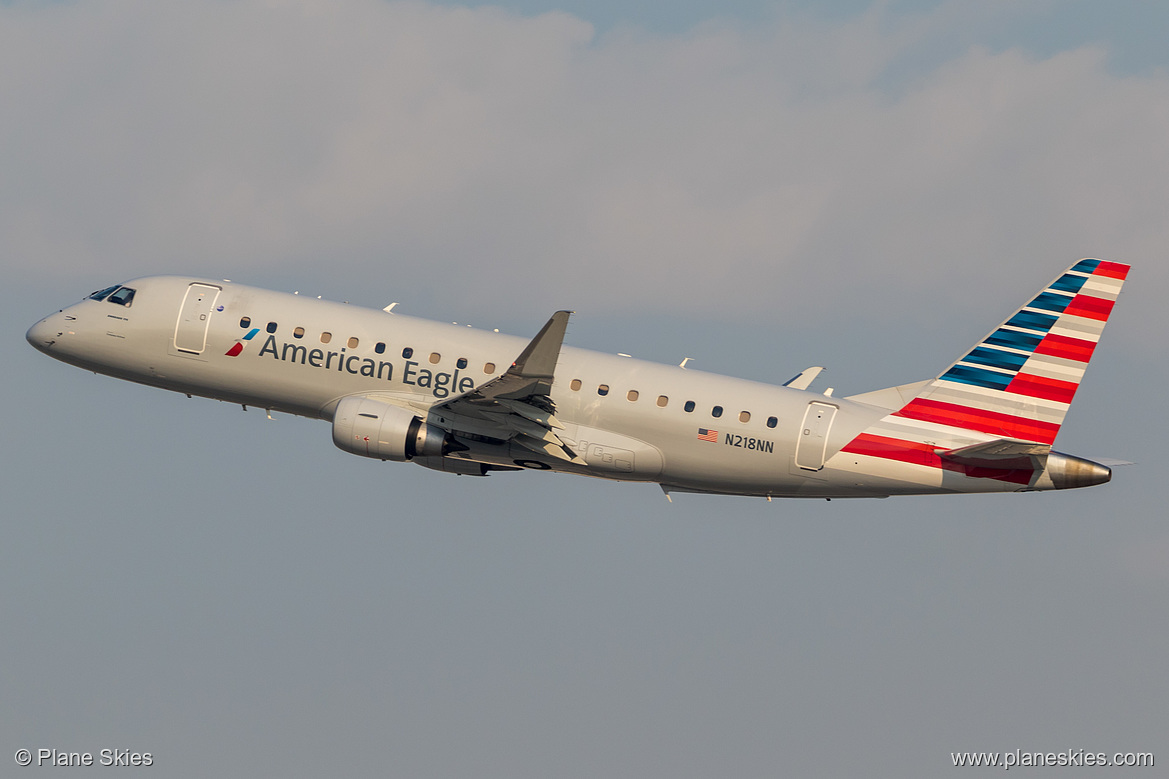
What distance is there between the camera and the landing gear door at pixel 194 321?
48.5m

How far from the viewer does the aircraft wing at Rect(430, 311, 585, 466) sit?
42312 mm

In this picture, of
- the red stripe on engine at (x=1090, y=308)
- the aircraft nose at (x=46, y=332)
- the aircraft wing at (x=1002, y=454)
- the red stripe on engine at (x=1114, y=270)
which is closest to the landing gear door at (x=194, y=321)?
the aircraft nose at (x=46, y=332)

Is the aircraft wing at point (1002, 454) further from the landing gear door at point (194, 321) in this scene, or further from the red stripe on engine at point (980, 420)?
the landing gear door at point (194, 321)

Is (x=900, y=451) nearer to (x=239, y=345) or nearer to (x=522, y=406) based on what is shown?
(x=522, y=406)

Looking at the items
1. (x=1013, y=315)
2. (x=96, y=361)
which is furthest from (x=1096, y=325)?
(x=96, y=361)

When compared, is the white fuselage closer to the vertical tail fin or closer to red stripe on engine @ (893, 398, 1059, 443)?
red stripe on engine @ (893, 398, 1059, 443)

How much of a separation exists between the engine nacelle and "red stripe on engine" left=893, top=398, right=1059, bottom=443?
1602cm

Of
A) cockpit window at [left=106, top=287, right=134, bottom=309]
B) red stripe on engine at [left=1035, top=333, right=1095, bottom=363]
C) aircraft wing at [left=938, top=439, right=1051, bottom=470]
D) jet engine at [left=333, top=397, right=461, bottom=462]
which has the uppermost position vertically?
cockpit window at [left=106, top=287, right=134, bottom=309]

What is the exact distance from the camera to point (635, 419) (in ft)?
150

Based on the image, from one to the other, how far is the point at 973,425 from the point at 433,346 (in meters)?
18.7

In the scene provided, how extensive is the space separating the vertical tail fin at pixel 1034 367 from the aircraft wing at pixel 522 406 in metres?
12.1

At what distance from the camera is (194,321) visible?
48.7 m

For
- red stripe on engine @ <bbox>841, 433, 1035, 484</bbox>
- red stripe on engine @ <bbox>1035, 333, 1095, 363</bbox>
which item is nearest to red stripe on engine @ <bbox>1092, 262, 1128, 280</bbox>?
red stripe on engine @ <bbox>1035, 333, 1095, 363</bbox>

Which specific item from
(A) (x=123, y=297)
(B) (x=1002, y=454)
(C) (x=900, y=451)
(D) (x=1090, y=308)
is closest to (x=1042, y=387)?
(D) (x=1090, y=308)
